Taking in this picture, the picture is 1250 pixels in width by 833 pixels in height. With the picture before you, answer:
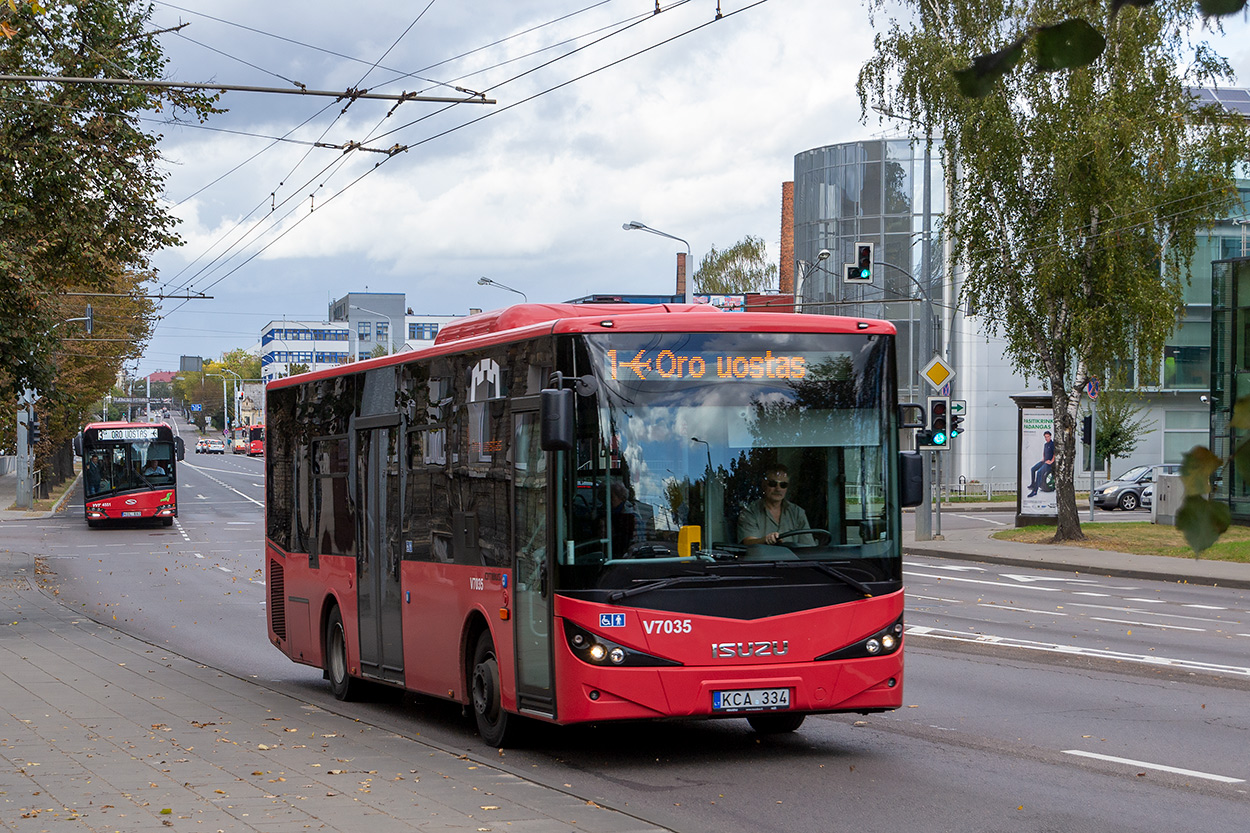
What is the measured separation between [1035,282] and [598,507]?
24.2 m

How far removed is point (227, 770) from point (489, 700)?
191cm

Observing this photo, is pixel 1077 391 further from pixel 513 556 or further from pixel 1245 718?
pixel 513 556

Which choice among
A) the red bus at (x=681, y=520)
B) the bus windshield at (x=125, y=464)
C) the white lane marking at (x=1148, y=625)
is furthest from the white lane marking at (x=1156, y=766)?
the bus windshield at (x=125, y=464)

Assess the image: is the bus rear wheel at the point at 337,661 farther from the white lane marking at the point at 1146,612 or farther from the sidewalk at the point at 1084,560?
the sidewalk at the point at 1084,560

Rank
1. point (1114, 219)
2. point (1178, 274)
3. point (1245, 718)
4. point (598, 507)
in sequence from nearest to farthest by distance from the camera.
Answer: point (598, 507)
point (1245, 718)
point (1114, 219)
point (1178, 274)

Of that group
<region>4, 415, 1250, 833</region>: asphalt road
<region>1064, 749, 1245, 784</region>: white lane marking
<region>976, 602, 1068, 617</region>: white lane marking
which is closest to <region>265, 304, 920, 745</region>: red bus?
<region>4, 415, 1250, 833</region>: asphalt road

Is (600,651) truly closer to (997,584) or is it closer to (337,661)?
(337,661)

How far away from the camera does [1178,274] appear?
105 ft

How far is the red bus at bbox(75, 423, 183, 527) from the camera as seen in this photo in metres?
46.7

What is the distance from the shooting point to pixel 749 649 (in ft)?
29.7

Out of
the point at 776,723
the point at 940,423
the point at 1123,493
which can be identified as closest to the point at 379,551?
the point at 776,723

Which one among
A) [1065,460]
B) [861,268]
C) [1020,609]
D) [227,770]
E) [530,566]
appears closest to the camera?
[227,770]

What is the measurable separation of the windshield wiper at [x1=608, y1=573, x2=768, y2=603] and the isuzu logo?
0.39 meters

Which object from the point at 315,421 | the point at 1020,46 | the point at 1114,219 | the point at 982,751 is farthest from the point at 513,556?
the point at 1114,219
